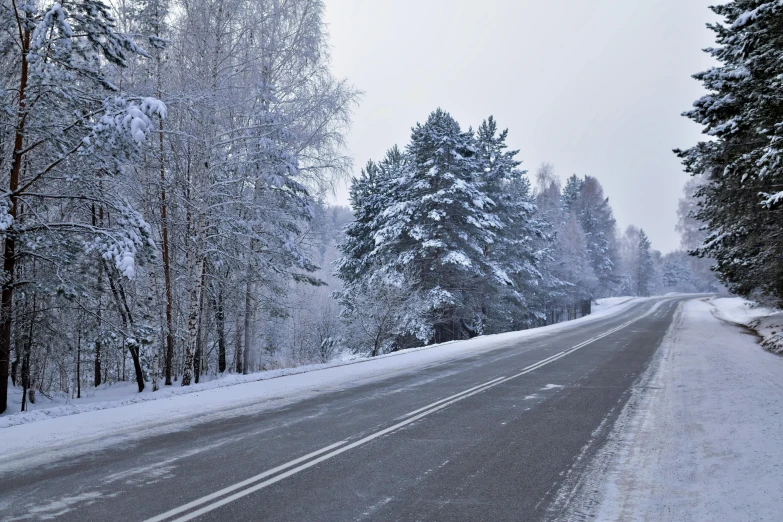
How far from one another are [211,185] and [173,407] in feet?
22.4

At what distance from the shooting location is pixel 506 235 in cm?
3316

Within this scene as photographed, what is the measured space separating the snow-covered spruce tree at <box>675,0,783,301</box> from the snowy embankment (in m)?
9.18

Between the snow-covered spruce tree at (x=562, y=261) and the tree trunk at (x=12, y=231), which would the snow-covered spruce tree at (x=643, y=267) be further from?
the tree trunk at (x=12, y=231)

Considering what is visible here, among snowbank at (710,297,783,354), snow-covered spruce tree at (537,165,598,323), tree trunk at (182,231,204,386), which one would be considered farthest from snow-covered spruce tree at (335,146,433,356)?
snow-covered spruce tree at (537,165,598,323)

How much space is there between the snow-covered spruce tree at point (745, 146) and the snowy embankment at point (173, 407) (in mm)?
9181

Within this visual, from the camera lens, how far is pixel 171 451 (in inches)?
219

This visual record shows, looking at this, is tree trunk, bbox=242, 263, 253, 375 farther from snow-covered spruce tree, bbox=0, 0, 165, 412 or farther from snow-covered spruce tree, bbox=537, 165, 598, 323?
snow-covered spruce tree, bbox=537, 165, 598, 323

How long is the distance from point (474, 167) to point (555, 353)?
15.4 meters

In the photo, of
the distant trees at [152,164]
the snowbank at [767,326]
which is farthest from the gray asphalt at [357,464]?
the snowbank at [767,326]

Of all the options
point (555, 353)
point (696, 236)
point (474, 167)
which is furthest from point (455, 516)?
point (696, 236)

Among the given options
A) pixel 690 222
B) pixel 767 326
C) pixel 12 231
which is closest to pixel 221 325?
pixel 12 231

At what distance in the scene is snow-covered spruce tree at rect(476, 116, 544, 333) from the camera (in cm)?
3200

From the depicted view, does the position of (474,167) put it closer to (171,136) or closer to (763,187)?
(763,187)

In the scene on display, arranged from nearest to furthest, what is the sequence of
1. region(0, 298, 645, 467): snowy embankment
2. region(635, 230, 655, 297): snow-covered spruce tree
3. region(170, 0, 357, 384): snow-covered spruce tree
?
region(0, 298, 645, 467): snowy embankment, region(170, 0, 357, 384): snow-covered spruce tree, region(635, 230, 655, 297): snow-covered spruce tree
